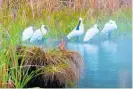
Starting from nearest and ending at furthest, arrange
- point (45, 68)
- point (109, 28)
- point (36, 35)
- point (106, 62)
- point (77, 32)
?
1. point (45, 68)
2. point (106, 62)
3. point (36, 35)
4. point (77, 32)
5. point (109, 28)

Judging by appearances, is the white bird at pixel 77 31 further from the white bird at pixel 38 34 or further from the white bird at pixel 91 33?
the white bird at pixel 38 34

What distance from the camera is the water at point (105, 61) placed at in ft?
10.7

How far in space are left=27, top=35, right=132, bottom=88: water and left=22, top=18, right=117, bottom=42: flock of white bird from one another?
0.06m

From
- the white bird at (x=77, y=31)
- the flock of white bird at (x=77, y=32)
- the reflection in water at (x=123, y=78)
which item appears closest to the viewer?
the reflection in water at (x=123, y=78)

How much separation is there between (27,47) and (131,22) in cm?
172

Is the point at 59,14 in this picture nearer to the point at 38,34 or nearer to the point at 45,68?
the point at 38,34

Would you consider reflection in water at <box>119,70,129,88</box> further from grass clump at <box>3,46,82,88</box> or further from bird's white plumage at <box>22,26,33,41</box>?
bird's white plumage at <box>22,26,33,41</box>

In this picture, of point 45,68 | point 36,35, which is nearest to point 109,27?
point 36,35

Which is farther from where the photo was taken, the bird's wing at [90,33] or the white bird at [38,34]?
the bird's wing at [90,33]

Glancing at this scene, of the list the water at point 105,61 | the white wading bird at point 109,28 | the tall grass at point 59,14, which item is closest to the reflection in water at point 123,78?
the water at point 105,61

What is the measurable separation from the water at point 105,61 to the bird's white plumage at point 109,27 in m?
0.07

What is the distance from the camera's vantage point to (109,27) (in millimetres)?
4375

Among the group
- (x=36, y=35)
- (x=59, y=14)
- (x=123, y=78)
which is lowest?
(x=123, y=78)

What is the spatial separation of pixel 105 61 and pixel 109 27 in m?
0.72
